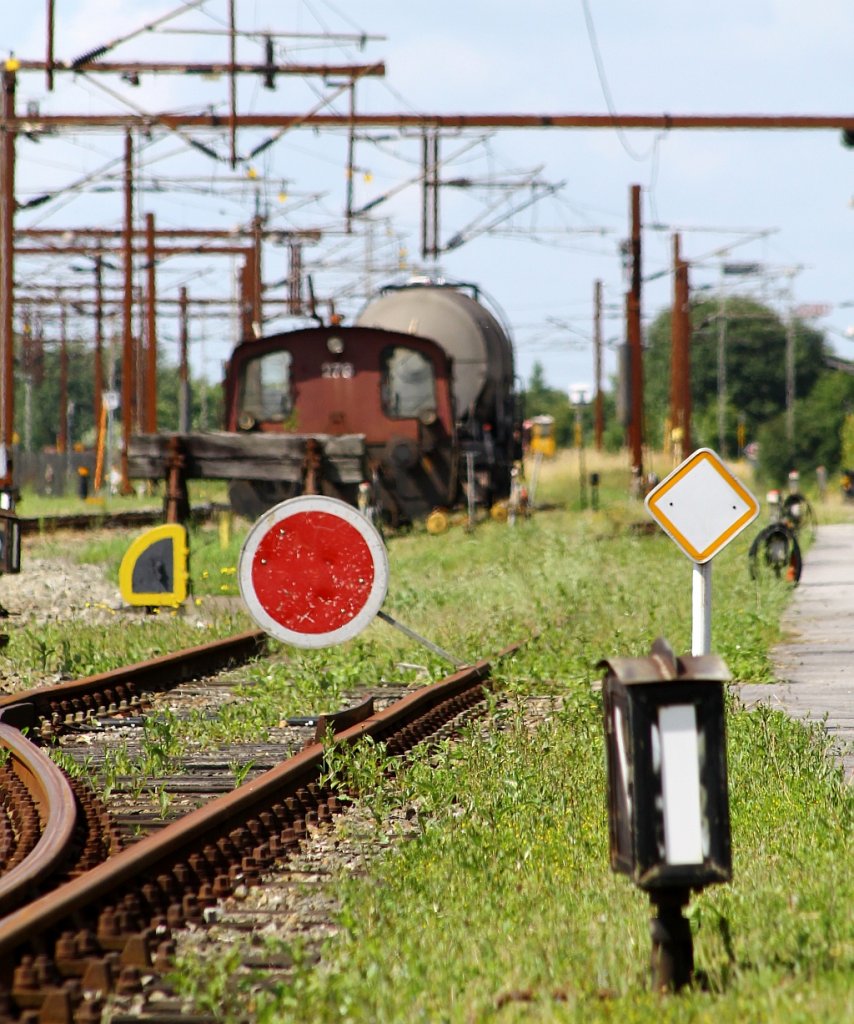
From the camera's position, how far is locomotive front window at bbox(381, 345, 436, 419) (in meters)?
25.2

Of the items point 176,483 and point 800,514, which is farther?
point 800,514

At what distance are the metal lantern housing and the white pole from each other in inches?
138

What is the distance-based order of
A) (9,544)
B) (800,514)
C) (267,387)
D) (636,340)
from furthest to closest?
1. (636,340)
2. (800,514)
3. (267,387)
4. (9,544)

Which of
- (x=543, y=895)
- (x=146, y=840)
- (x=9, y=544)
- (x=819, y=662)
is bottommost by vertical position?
(x=543, y=895)

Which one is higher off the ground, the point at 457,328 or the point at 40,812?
the point at 457,328

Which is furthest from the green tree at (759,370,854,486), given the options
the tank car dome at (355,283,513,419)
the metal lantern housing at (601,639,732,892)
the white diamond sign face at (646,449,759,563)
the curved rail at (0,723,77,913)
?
the metal lantern housing at (601,639,732,892)

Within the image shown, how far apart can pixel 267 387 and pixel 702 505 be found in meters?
18.3

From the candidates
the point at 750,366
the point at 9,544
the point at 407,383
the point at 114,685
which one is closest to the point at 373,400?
the point at 407,383

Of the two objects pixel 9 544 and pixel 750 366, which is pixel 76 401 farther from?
pixel 9 544

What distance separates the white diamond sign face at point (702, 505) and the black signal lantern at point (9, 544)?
6974mm

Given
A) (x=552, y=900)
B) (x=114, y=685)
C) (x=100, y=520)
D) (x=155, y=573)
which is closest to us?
(x=552, y=900)

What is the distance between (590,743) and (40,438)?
108146 millimetres

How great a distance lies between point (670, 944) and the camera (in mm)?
4039

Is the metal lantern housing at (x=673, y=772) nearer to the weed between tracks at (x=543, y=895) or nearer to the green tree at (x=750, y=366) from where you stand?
the weed between tracks at (x=543, y=895)
